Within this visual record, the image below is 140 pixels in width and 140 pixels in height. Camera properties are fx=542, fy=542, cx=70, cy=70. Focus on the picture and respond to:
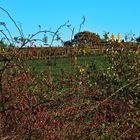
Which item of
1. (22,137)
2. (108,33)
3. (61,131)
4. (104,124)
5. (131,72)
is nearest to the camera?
(22,137)

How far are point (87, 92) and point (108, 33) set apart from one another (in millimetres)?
3371

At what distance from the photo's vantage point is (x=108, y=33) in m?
9.36

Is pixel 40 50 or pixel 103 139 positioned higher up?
pixel 40 50

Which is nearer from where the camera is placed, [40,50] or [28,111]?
[28,111]

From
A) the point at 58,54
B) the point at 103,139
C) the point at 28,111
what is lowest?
the point at 103,139

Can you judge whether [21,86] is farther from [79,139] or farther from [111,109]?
[111,109]

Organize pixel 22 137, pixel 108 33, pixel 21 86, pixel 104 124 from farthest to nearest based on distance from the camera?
pixel 108 33 < pixel 104 124 < pixel 21 86 < pixel 22 137

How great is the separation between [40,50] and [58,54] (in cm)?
22

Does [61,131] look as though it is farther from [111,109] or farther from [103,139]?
[111,109]

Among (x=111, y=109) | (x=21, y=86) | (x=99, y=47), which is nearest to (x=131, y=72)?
(x=99, y=47)

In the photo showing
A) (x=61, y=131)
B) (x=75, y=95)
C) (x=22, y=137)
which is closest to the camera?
(x=22, y=137)

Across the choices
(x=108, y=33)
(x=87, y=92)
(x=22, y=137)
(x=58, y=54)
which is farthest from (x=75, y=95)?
(x=108, y=33)

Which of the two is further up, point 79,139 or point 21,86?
point 21,86

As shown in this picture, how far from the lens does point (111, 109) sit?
21.4 feet
